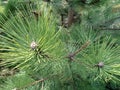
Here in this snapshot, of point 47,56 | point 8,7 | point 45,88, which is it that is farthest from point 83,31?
point 8,7

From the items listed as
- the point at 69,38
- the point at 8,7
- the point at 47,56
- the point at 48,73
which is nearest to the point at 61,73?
the point at 48,73

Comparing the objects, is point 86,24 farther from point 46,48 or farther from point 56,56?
point 46,48

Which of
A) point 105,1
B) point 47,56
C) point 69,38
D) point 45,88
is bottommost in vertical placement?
point 45,88

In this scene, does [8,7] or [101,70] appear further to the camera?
[8,7]

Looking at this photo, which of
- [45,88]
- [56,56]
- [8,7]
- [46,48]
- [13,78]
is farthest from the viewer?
[8,7]

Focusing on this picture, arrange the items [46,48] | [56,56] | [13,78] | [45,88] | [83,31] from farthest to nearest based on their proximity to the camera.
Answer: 1. [13,78]
2. [83,31]
3. [45,88]
4. [56,56]
5. [46,48]

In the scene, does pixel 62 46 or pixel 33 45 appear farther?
pixel 62 46

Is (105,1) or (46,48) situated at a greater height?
(105,1)
